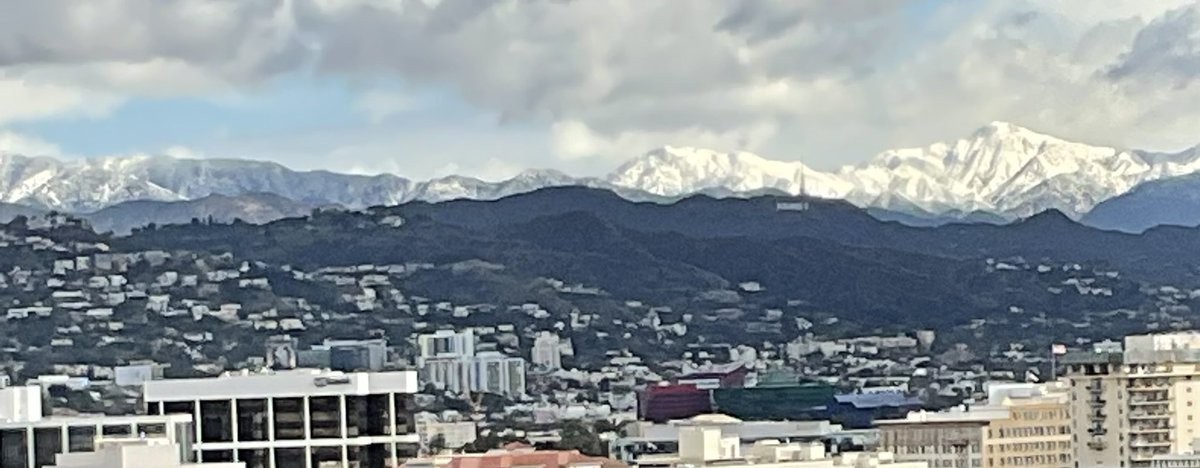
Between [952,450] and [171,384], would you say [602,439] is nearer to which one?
[952,450]

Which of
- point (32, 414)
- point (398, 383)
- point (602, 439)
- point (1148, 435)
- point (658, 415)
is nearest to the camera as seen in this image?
point (32, 414)

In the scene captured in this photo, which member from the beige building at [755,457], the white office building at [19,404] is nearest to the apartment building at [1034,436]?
the beige building at [755,457]

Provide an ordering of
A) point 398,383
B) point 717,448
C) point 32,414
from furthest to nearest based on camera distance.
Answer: point 717,448 < point 398,383 < point 32,414

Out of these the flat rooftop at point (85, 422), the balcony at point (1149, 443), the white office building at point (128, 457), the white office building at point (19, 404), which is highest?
the white office building at point (19, 404)

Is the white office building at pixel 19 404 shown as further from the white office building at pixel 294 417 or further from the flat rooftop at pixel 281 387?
the flat rooftop at pixel 281 387

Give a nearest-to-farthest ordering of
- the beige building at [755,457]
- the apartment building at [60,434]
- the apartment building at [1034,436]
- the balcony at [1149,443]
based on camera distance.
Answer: the apartment building at [60,434] < the beige building at [755,457] < the balcony at [1149,443] < the apartment building at [1034,436]

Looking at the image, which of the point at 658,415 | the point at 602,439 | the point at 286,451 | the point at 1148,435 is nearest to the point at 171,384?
the point at 286,451
